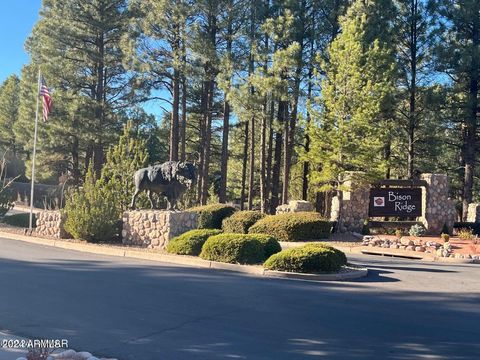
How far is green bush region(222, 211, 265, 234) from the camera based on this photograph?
76.4ft

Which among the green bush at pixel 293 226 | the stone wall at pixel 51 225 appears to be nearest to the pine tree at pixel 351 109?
the green bush at pixel 293 226

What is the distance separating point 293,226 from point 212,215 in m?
4.12

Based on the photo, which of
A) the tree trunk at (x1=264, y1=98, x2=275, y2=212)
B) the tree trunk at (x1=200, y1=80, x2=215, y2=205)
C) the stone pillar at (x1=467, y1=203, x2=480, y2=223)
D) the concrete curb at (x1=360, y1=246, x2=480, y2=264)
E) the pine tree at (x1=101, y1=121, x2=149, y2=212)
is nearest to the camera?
the concrete curb at (x1=360, y1=246, x2=480, y2=264)

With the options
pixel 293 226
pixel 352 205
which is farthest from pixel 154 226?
pixel 352 205

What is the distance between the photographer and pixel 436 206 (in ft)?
86.3

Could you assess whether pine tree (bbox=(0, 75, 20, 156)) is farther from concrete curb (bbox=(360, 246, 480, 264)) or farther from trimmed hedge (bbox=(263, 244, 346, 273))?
trimmed hedge (bbox=(263, 244, 346, 273))

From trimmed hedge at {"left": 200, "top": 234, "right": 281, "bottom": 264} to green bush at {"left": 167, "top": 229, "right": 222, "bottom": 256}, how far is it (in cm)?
79

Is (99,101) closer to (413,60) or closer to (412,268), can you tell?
(413,60)

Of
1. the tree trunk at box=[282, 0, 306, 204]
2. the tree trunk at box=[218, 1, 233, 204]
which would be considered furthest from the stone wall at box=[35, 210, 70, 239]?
the tree trunk at box=[282, 0, 306, 204]

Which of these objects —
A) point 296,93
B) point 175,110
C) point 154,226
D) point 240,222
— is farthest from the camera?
point 175,110

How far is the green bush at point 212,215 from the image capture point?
2444 cm

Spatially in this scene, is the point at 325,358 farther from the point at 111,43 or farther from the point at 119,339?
the point at 111,43


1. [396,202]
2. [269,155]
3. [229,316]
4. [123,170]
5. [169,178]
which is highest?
[269,155]

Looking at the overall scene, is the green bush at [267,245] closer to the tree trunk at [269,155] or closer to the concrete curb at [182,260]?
the concrete curb at [182,260]
